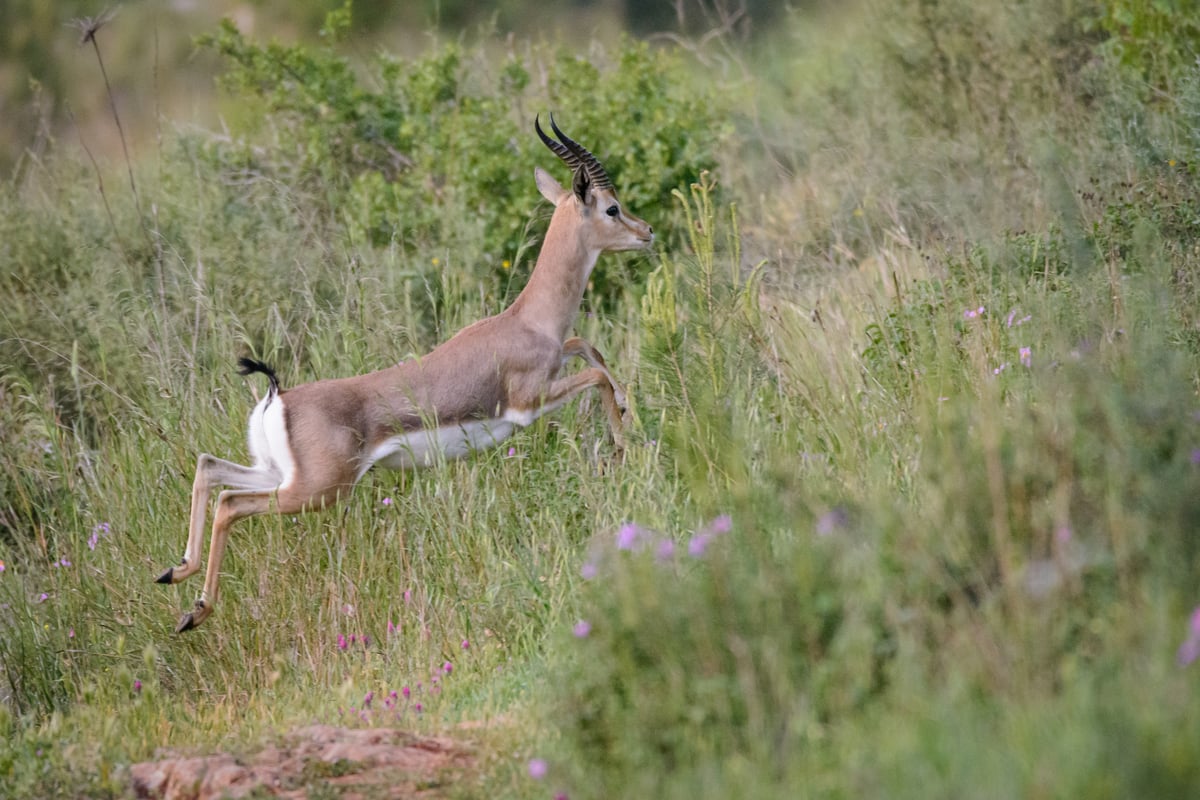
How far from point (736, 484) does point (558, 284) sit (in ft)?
10.4

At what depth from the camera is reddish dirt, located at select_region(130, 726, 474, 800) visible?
370cm

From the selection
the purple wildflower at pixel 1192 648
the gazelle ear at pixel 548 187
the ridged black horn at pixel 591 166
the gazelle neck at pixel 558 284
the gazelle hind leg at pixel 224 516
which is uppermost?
the gazelle ear at pixel 548 187

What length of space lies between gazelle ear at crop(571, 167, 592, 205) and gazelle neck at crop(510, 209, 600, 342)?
0.15 metres

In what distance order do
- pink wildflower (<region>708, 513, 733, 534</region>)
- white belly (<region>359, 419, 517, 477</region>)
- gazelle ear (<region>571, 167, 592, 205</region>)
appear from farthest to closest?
gazelle ear (<region>571, 167, 592, 205</region>) < white belly (<region>359, 419, 517, 477</region>) < pink wildflower (<region>708, 513, 733, 534</region>)

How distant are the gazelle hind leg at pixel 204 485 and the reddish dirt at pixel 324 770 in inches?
70.9

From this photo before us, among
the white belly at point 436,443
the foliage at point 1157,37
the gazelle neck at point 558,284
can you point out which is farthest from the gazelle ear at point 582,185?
the foliage at point 1157,37

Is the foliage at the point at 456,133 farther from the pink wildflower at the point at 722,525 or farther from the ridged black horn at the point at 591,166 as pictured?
the pink wildflower at the point at 722,525

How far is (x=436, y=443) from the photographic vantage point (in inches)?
239

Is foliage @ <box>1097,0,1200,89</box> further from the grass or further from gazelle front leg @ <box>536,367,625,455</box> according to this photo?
gazelle front leg @ <box>536,367,625,455</box>

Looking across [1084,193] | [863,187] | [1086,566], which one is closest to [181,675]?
[1086,566]

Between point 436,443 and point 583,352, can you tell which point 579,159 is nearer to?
point 583,352

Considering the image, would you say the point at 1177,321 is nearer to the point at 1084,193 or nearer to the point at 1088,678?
the point at 1084,193

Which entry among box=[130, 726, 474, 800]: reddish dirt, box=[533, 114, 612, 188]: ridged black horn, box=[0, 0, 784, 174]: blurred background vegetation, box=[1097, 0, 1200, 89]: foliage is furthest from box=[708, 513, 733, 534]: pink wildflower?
box=[0, 0, 784, 174]: blurred background vegetation

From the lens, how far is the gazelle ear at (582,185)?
6.87 meters
